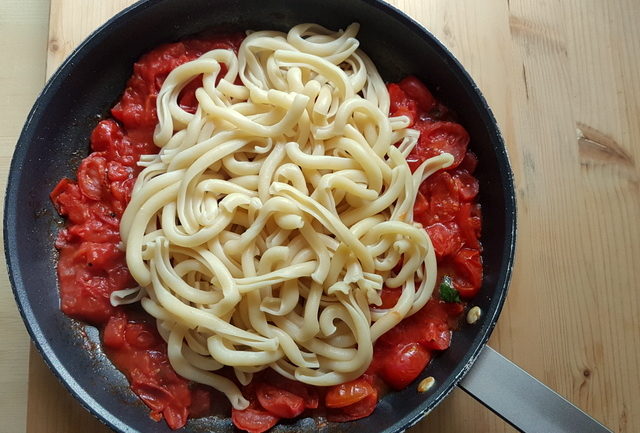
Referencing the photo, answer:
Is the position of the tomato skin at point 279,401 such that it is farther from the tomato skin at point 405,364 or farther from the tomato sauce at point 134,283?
the tomato skin at point 405,364

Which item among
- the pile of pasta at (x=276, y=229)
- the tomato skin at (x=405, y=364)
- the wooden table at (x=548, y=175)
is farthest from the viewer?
the wooden table at (x=548, y=175)

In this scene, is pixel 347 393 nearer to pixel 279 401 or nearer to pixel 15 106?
pixel 279 401

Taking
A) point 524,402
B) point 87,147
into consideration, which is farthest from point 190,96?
point 524,402

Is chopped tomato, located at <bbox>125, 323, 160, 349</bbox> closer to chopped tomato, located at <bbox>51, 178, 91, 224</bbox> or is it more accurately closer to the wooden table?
the wooden table

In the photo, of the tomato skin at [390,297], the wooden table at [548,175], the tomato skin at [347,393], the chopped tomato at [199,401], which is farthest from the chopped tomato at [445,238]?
the chopped tomato at [199,401]

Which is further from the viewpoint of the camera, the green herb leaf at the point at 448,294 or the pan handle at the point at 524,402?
the green herb leaf at the point at 448,294

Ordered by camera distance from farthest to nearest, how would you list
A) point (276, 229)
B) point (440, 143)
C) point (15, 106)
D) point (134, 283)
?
point (15, 106), point (440, 143), point (134, 283), point (276, 229)

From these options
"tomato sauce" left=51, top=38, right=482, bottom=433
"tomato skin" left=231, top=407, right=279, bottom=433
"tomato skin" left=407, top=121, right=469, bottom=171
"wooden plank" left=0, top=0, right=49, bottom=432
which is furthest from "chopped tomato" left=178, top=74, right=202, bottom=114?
"tomato skin" left=231, top=407, right=279, bottom=433

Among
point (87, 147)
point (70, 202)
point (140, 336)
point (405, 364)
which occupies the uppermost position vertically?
point (87, 147)
